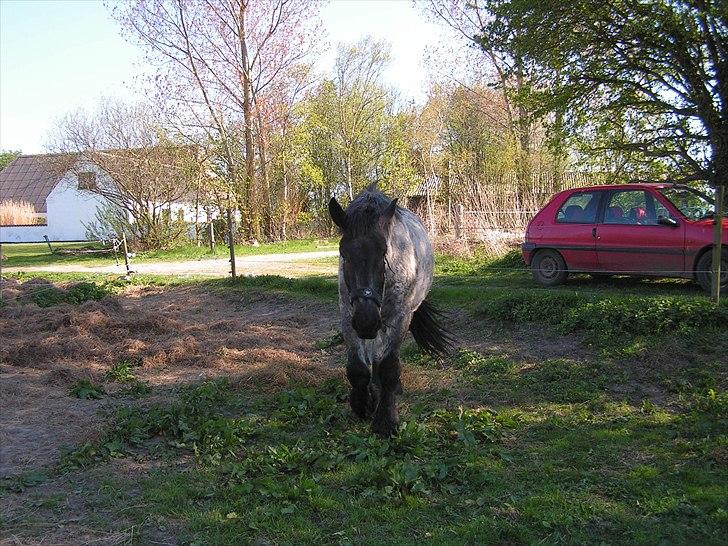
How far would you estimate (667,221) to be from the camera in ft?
32.1

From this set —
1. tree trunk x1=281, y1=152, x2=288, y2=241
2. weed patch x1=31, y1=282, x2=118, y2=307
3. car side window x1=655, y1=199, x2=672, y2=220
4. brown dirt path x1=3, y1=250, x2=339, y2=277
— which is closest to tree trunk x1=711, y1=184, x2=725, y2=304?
car side window x1=655, y1=199, x2=672, y2=220

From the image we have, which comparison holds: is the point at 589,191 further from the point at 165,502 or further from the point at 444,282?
the point at 165,502

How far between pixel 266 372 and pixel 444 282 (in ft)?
21.1

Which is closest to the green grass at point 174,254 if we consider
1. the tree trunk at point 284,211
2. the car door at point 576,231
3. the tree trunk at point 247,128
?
the tree trunk at point 284,211

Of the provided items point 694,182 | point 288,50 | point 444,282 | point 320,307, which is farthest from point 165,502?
point 288,50

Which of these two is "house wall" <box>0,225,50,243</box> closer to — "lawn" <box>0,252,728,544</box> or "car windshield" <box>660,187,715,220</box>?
"lawn" <box>0,252,728,544</box>

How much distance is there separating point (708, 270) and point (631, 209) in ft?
5.38

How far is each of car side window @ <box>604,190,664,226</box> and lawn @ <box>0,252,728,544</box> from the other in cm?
251

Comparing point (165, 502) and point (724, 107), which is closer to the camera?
point (165, 502)

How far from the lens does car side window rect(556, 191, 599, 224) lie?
10898 millimetres

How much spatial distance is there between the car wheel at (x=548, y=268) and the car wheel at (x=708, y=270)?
2306 mm

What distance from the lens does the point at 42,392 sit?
631 cm

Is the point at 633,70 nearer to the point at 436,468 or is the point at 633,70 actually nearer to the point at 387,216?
the point at 387,216

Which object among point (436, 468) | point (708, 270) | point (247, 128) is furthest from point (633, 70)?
point (247, 128)
